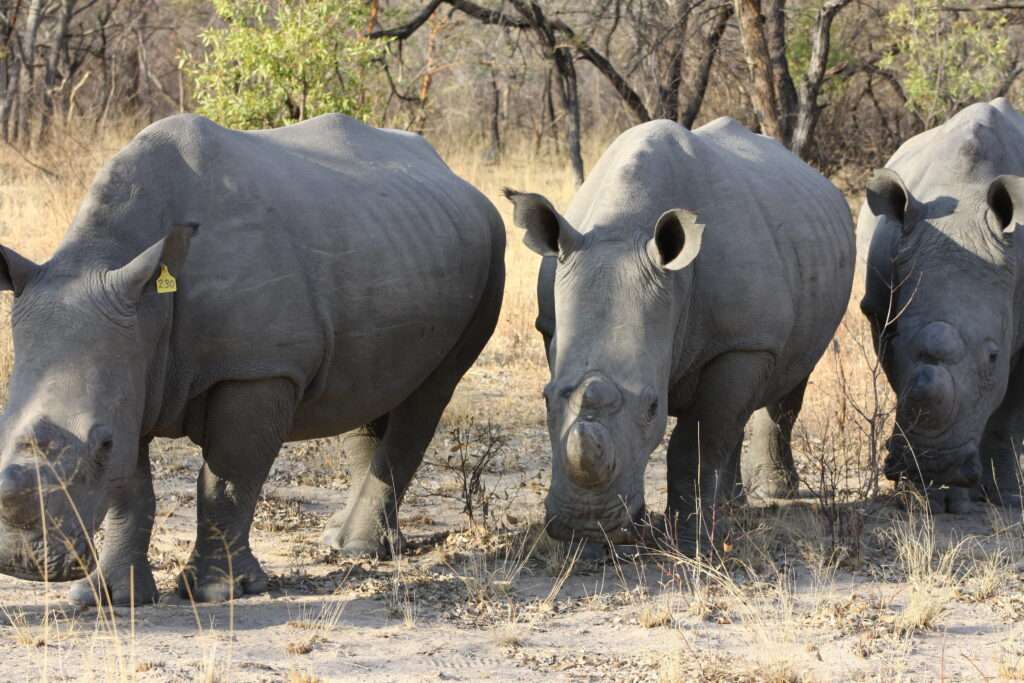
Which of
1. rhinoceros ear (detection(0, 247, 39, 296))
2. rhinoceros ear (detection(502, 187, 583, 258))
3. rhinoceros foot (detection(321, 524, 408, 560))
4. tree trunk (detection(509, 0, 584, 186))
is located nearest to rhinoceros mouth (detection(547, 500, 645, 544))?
rhinoceros ear (detection(502, 187, 583, 258))

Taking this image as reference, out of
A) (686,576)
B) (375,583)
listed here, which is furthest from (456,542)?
(686,576)

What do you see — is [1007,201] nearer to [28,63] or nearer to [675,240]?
[675,240]

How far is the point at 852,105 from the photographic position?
20.3m

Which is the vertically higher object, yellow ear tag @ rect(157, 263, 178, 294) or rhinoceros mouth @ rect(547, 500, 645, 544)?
yellow ear tag @ rect(157, 263, 178, 294)

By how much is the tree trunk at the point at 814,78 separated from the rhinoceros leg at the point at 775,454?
5.41 metres

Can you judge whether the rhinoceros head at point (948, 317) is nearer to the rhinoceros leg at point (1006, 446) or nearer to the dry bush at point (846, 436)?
the dry bush at point (846, 436)

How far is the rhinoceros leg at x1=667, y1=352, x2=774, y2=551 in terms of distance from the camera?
6.69 meters

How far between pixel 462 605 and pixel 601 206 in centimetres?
177

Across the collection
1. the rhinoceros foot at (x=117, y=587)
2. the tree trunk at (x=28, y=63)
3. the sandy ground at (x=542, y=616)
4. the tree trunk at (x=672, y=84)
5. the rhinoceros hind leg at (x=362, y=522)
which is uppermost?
the tree trunk at (x=28, y=63)

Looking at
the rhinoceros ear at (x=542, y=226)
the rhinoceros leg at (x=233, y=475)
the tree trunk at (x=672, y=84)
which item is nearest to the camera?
the rhinoceros leg at (x=233, y=475)

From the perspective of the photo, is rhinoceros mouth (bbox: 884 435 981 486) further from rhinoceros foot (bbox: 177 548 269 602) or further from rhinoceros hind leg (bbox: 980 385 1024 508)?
rhinoceros foot (bbox: 177 548 269 602)

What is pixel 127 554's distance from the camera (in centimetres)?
604

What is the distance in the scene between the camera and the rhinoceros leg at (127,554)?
5945 millimetres

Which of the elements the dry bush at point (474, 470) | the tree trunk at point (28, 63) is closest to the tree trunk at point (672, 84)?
the dry bush at point (474, 470)
